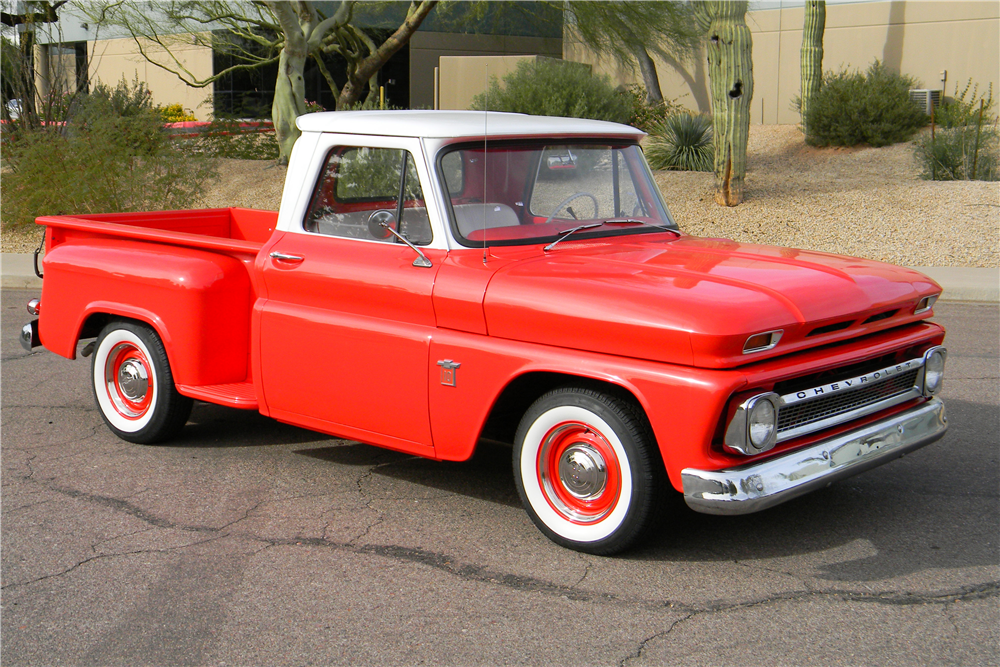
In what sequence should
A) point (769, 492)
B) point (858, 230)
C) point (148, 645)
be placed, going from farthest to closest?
point (858, 230) → point (769, 492) → point (148, 645)

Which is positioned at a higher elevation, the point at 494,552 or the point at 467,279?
the point at 467,279

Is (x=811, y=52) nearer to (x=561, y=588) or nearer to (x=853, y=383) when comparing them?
(x=853, y=383)

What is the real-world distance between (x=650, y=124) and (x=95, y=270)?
17810 mm

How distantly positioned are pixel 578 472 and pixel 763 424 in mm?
805

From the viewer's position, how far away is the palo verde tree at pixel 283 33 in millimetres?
18094

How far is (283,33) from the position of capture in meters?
19.2

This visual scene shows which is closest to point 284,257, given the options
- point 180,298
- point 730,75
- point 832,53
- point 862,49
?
point 180,298

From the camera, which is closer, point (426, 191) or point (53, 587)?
point (53, 587)

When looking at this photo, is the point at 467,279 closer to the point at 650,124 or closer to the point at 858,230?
the point at 858,230

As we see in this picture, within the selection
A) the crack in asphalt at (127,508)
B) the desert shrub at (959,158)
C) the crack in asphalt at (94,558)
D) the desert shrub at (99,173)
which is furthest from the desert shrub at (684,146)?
the crack in asphalt at (94,558)

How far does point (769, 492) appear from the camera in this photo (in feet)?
12.5

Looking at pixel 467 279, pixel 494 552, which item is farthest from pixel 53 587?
pixel 467 279

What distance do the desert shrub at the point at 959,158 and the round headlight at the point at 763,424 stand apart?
15242 mm

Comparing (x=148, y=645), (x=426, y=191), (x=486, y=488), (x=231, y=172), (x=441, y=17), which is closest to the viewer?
(x=148, y=645)
